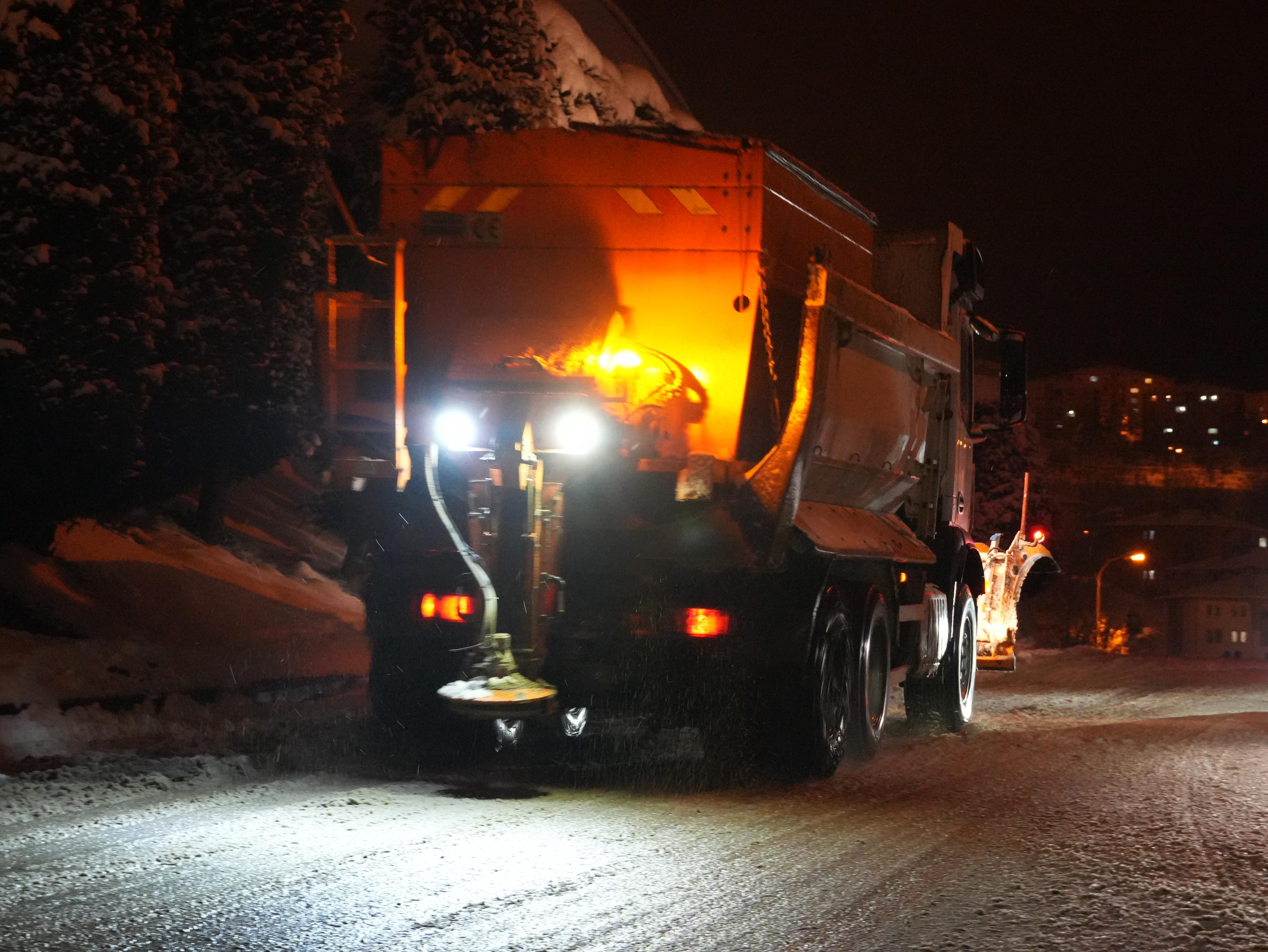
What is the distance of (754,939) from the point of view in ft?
17.0

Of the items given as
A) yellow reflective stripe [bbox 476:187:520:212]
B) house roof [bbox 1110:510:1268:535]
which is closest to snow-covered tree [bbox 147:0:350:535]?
yellow reflective stripe [bbox 476:187:520:212]

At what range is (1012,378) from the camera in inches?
539

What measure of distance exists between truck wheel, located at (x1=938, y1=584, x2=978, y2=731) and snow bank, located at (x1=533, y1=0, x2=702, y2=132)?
16.9 meters

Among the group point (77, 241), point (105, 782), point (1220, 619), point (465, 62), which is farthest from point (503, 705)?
point (1220, 619)

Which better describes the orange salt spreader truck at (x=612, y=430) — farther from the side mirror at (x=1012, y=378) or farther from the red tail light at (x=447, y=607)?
the side mirror at (x=1012, y=378)

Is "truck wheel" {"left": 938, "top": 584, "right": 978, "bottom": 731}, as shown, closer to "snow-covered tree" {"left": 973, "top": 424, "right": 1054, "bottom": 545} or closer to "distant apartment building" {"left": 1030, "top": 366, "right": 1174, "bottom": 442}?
"snow-covered tree" {"left": 973, "top": 424, "right": 1054, "bottom": 545}

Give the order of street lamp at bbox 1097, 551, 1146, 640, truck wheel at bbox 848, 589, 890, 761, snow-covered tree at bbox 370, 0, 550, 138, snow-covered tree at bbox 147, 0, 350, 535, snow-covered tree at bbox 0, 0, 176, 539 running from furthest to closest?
street lamp at bbox 1097, 551, 1146, 640 → snow-covered tree at bbox 370, 0, 550, 138 → snow-covered tree at bbox 147, 0, 350, 535 → snow-covered tree at bbox 0, 0, 176, 539 → truck wheel at bbox 848, 589, 890, 761

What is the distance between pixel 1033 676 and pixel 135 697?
1200 centimetres

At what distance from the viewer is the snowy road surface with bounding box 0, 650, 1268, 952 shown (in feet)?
17.2

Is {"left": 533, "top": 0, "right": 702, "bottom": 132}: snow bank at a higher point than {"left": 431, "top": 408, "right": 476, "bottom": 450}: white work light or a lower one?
higher

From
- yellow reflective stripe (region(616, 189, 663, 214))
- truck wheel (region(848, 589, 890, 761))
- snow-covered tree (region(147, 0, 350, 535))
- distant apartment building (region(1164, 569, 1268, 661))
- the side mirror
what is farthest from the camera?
distant apartment building (region(1164, 569, 1268, 661))

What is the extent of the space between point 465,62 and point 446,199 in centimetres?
1850

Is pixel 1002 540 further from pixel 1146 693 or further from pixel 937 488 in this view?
pixel 937 488

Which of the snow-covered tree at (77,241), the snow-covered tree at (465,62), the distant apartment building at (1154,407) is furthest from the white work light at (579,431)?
the distant apartment building at (1154,407)
